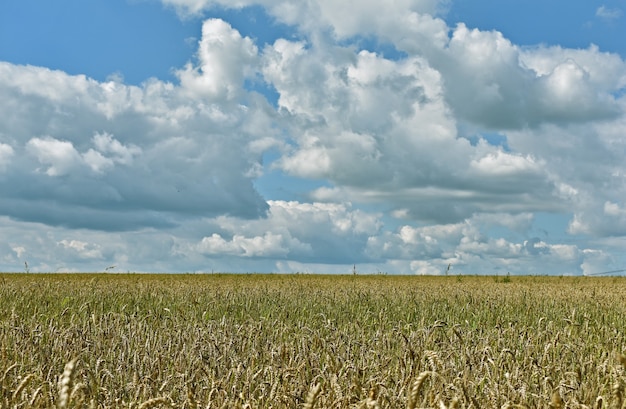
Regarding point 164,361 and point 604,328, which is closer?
point 164,361

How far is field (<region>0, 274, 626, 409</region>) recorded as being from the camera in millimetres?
4145

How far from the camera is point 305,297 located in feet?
44.0

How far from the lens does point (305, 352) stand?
607 centimetres

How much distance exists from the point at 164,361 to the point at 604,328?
649 centimetres

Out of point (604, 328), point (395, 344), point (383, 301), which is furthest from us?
point (383, 301)

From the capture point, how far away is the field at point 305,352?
414 centimetres

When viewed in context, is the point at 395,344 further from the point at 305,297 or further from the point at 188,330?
the point at 305,297

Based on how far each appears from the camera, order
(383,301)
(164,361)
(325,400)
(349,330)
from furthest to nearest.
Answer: (383,301)
(349,330)
(164,361)
(325,400)

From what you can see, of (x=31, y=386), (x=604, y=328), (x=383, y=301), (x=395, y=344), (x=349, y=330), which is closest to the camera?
(x=31, y=386)

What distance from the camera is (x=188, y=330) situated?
7.93 metres

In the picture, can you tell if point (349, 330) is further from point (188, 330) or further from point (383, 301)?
point (383, 301)

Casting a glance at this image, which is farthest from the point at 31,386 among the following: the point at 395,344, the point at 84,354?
the point at 395,344

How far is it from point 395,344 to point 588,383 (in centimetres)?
287

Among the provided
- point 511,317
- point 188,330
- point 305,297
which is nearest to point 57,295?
point 305,297
